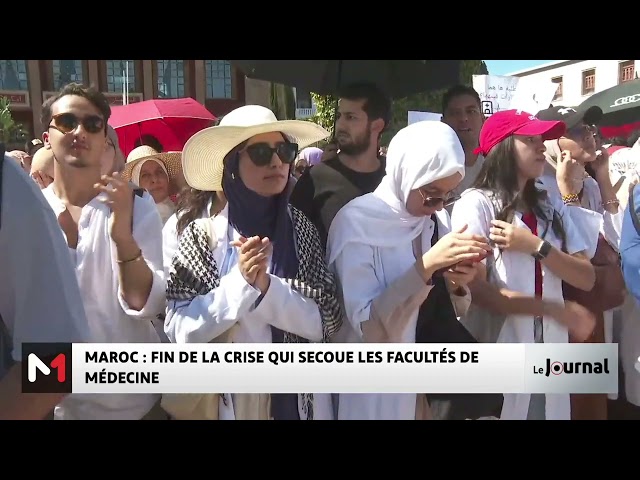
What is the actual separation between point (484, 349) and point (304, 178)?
40.8 inches

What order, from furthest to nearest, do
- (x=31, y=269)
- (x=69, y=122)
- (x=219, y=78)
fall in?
(x=219, y=78) → (x=69, y=122) → (x=31, y=269)

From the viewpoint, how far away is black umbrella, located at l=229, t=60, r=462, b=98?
2.51m

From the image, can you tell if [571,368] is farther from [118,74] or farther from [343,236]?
[118,74]

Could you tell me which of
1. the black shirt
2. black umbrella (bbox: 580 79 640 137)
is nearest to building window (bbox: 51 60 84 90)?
the black shirt

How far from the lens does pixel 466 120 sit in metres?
2.56

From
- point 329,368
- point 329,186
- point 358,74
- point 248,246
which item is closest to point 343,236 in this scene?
point 329,186

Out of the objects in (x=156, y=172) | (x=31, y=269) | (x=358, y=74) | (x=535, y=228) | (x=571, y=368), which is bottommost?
(x=571, y=368)

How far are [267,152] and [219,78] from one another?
0.40m

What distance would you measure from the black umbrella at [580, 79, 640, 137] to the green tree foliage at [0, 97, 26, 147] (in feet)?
7.57

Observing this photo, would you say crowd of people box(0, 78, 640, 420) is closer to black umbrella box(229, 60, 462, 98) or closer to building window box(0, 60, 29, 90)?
black umbrella box(229, 60, 462, 98)

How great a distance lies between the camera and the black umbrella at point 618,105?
260cm

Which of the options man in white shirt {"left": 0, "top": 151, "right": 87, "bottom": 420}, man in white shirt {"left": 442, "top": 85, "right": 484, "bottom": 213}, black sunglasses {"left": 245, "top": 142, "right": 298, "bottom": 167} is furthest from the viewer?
man in white shirt {"left": 442, "top": 85, "right": 484, "bottom": 213}

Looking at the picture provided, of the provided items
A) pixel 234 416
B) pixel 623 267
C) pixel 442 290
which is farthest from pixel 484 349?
pixel 234 416

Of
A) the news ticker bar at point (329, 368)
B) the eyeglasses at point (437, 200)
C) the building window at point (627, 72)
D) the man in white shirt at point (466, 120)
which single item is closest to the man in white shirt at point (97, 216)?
the news ticker bar at point (329, 368)
